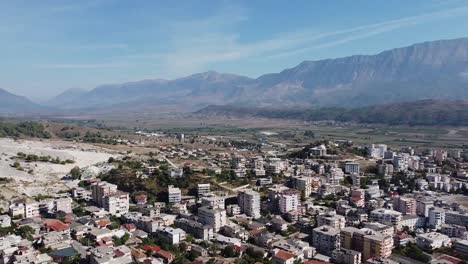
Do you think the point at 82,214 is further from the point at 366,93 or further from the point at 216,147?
the point at 366,93

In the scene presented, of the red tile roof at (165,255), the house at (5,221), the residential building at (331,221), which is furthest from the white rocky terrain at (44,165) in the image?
the residential building at (331,221)

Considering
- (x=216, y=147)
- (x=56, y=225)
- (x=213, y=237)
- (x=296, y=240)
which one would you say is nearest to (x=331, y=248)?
(x=296, y=240)

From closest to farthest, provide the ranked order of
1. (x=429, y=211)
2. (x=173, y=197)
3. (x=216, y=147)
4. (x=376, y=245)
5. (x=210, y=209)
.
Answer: (x=376, y=245) → (x=210, y=209) → (x=429, y=211) → (x=173, y=197) → (x=216, y=147)

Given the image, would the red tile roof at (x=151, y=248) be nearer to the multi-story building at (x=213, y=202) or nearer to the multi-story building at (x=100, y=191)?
the multi-story building at (x=213, y=202)

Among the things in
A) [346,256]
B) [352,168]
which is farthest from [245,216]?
[352,168]

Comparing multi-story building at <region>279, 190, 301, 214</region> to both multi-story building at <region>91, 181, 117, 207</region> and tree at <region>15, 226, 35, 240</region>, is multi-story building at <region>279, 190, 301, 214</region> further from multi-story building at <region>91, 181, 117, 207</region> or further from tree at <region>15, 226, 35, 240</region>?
tree at <region>15, 226, 35, 240</region>

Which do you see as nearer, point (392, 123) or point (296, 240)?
point (296, 240)
